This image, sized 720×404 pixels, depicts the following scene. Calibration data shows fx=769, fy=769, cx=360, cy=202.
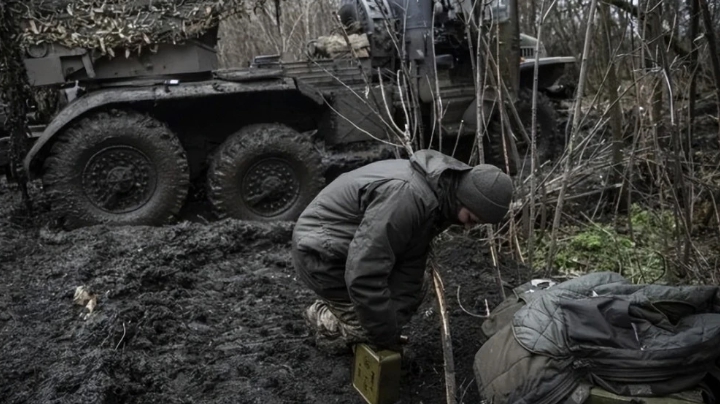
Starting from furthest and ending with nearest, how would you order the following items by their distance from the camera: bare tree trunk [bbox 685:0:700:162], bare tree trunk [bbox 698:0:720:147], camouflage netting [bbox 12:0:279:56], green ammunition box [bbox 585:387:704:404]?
camouflage netting [bbox 12:0:279:56] < bare tree trunk [bbox 685:0:700:162] < bare tree trunk [bbox 698:0:720:147] < green ammunition box [bbox 585:387:704:404]

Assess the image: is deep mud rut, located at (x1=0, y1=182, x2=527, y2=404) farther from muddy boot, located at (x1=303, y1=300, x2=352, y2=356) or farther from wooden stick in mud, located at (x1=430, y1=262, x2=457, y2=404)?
wooden stick in mud, located at (x1=430, y1=262, x2=457, y2=404)

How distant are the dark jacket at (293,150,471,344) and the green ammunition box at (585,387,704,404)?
3.42 ft

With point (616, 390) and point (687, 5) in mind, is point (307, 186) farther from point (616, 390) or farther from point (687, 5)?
point (616, 390)

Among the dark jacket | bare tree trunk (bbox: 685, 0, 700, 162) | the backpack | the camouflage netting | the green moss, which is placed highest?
the camouflage netting

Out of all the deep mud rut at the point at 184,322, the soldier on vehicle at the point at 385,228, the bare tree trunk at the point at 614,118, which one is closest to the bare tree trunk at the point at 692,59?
the bare tree trunk at the point at 614,118

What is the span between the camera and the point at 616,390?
3145mm

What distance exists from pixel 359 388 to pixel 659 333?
156cm

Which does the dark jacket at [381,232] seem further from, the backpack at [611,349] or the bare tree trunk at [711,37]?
the bare tree trunk at [711,37]

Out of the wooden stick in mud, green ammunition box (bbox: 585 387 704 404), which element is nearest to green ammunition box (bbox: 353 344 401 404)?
the wooden stick in mud

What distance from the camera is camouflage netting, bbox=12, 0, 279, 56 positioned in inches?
282

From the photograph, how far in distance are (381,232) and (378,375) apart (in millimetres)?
729

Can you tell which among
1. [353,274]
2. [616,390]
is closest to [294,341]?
[353,274]

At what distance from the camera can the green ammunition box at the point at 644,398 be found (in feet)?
10.1

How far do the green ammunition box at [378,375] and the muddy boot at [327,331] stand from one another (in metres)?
0.40
